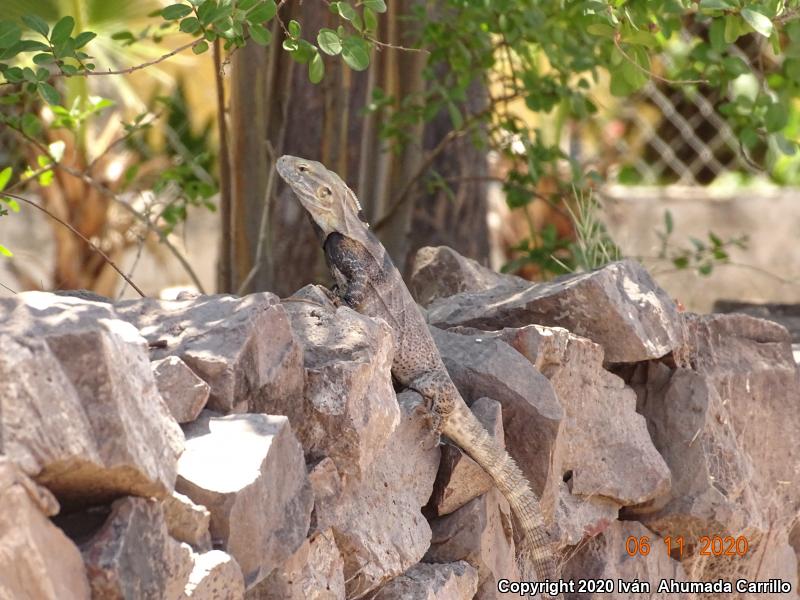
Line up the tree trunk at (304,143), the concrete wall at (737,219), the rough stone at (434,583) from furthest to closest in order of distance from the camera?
1. the concrete wall at (737,219)
2. the tree trunk at (304,143)
3. the rough stone at (434,583)

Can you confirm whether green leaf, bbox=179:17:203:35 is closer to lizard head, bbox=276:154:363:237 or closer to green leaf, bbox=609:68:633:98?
lizard head, bbox=276:154:363:237

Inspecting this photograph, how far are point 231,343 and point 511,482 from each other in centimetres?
107

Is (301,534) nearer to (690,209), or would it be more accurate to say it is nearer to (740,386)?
(740,386)

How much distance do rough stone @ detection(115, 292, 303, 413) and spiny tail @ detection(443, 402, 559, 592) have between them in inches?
25.7

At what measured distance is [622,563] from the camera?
394 centimetres

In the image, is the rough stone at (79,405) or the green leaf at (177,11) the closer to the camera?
the rough stone at (79,405)

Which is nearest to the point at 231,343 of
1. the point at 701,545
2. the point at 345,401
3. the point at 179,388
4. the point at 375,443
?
the point at 179,388

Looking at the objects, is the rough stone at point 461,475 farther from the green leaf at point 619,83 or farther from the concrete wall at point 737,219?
the concrete wall at point 737,219

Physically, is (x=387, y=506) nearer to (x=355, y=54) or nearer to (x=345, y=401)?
(x=345, y=401)

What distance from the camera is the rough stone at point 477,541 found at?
3230 mm

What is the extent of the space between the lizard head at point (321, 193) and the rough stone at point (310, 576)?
1.16m

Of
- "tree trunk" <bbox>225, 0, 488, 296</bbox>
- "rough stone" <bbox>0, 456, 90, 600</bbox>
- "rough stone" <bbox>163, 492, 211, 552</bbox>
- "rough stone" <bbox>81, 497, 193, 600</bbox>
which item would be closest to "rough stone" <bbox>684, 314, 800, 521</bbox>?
"tree trunk" <bbox>225, 0, 488, 296</bbox>

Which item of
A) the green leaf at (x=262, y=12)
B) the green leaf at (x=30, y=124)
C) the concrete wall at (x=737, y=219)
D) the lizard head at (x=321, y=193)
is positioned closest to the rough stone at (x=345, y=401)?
the lizard head at (x=321, y=193)

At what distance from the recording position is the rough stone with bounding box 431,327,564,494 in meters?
3.44
